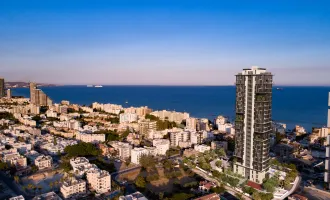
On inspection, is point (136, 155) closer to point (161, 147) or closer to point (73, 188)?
point (161, 147)

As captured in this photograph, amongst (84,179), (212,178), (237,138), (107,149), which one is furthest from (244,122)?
(107,149)

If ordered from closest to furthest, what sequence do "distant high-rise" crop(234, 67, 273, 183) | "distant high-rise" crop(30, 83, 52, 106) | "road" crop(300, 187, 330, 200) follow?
"road" crop(300, 187, 330, 200) → "distant high-rise" crop(234, 67, 273, 183) → "distant high-rise" crop(30, 83, 52, 106)

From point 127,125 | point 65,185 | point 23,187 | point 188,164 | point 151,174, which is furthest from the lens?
point 127,125

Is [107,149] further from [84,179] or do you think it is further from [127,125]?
[127,125]

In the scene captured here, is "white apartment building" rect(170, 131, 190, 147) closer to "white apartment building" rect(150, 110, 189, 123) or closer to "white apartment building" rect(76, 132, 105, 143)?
"white apartment building" rect(76, 132, 105, 143)

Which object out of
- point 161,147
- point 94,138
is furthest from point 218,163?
point 94,138

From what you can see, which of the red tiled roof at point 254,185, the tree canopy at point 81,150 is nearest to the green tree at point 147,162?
the tree canopy at point 81,150

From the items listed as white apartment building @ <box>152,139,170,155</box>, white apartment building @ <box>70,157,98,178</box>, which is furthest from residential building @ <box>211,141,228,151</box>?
white apartment building @ <box>70,157,98,178</box>

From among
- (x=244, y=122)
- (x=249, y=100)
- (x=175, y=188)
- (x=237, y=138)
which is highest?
(x=249, y=100)
